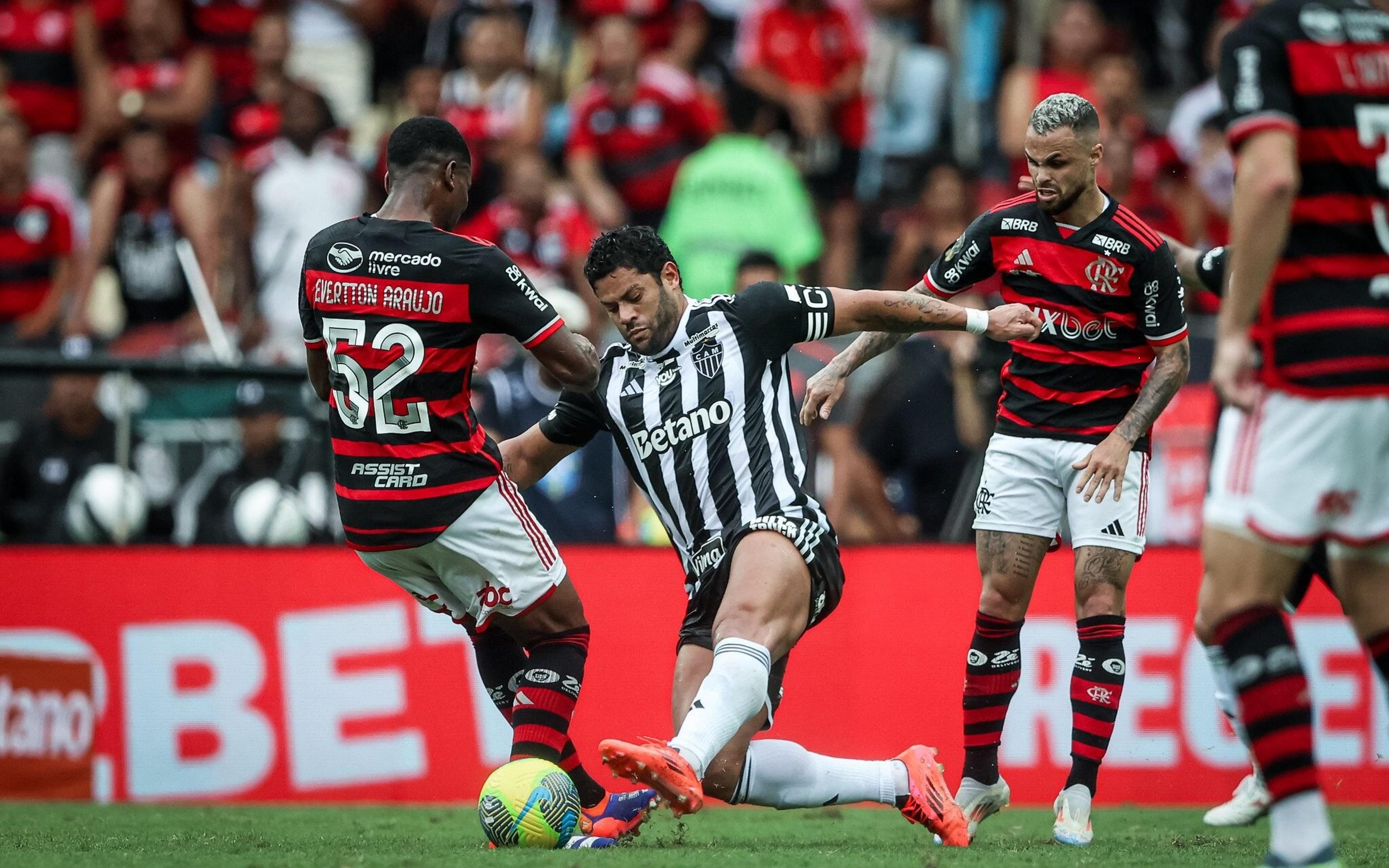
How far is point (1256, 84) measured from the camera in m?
4.14

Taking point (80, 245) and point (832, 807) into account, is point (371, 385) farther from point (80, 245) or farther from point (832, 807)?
point (80, 245)

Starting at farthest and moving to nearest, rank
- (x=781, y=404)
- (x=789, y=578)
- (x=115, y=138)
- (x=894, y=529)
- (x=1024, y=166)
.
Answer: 1. (x=115, y=138)
2. (x=1024, y=166)
3. (x=894, y=529)
4. (x=781, y=404)
5. (x=789, y=578)

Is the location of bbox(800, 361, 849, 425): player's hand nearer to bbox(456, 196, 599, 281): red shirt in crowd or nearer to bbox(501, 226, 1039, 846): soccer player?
bbox(501, 226, 1039, 846): soccer player

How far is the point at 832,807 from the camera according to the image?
8273 millimetres

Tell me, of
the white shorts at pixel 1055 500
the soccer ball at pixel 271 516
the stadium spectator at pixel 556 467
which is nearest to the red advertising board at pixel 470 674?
the soccer ball at pixel 271 516

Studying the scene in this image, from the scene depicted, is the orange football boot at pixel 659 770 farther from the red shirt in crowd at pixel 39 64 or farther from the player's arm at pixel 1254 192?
the red shirt in crowd at pixel 39 64

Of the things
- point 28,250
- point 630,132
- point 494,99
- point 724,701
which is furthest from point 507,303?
point 494,99

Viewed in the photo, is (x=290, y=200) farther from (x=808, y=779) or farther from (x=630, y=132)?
(x=808, y=779)

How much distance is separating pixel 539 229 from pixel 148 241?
2780 mm

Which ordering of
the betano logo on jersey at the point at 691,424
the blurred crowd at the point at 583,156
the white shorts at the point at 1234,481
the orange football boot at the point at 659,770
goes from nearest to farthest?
1. the white shorts at the point at 1234,481
2. the orange football boot at the point at 659,770
3. the betano logo on jersey at the point at 691,424
4. the blurred crowd at the point at 583,156

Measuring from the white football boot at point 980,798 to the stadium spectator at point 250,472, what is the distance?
14.2 ft

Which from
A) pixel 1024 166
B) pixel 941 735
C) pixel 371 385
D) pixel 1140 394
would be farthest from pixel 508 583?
pixel 1024 166

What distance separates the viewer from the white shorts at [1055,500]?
21.4 feet

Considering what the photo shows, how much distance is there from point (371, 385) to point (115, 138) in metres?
7.83
